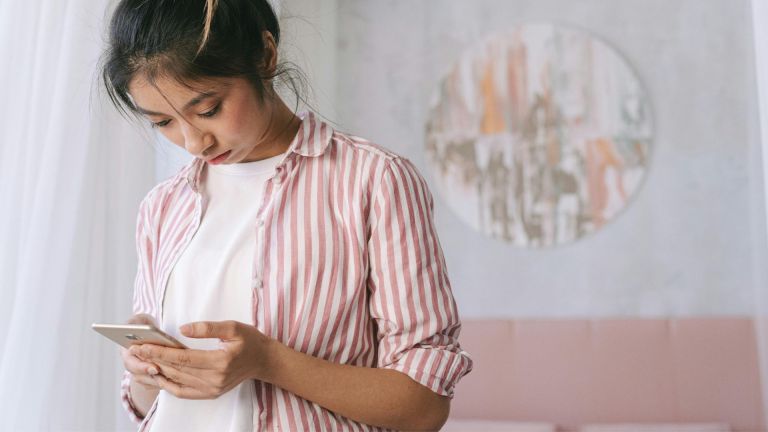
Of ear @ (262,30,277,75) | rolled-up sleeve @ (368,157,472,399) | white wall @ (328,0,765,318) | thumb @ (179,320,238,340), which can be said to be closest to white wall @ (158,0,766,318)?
white wall @ (328,0,765,318)

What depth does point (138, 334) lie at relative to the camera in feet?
3.29

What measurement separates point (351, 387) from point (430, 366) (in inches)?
4.0

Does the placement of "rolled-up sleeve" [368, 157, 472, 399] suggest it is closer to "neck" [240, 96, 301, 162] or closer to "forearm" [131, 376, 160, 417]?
"neck" [240, 96, 301, 162]

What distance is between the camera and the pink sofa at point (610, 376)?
3.09m

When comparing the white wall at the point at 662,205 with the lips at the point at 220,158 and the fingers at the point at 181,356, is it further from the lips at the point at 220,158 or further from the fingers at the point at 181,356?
the fingers at the point at 181,356

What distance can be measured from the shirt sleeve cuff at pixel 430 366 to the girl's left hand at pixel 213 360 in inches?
6.7

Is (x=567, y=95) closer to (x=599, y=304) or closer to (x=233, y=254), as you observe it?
(x=599, y=304)

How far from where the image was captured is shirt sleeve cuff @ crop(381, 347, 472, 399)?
1033 millimetres

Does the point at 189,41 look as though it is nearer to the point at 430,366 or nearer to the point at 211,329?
the point at 211,329

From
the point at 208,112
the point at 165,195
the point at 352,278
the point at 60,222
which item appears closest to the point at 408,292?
the point at 352,278

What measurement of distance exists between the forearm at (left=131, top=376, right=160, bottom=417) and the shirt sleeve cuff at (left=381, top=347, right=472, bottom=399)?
1.33ft

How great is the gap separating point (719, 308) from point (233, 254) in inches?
103

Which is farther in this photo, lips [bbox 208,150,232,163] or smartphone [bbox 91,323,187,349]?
lips [bbox 208,150,232,163]

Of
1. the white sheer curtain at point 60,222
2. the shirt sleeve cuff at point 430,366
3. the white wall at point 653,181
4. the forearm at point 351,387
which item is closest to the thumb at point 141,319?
the forearm at point 351,387
